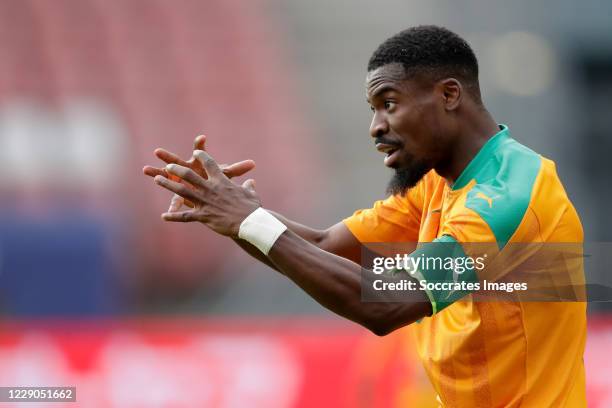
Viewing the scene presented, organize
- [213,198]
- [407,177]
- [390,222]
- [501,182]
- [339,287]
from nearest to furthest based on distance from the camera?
[339,287], [213,198], [501,182], [407,177], [390,222]

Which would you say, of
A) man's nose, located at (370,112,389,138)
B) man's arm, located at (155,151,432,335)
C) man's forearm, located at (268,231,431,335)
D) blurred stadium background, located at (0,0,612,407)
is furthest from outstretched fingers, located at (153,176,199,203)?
blurred stadium background, located at (0,0,612,407)

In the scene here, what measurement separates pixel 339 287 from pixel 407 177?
690 mm

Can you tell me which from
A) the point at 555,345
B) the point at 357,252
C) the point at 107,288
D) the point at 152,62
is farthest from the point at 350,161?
the point at 555,345

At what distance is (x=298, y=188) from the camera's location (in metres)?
12.9

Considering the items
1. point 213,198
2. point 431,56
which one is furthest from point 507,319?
point 213,198

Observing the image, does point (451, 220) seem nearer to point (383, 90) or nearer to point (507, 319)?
point (507, 319)

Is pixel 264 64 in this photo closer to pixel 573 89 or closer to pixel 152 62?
pixel 152 62

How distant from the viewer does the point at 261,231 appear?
3359 mm

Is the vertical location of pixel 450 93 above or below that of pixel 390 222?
above

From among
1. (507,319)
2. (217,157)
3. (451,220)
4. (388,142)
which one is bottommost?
(507,319)

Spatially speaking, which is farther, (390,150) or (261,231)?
(390,150)

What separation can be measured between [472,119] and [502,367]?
931 mm

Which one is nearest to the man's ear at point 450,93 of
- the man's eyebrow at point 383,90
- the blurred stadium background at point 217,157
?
the man's eyebrow at point 383,90

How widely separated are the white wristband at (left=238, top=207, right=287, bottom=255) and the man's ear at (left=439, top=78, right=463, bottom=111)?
2.76 ft
